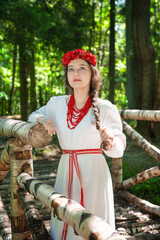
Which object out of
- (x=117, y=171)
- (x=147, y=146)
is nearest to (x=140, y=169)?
(x=117, y=171)

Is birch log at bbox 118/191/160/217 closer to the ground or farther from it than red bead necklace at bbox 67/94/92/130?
closer to the ground

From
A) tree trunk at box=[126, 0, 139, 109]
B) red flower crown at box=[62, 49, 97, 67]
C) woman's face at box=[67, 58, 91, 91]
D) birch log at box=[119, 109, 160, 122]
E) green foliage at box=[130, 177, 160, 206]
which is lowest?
green foliage at box=[130, 177, 160, 206]

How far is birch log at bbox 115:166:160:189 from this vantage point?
298 centimetres

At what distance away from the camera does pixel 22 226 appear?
74.7 inches

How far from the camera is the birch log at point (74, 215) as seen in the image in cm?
89

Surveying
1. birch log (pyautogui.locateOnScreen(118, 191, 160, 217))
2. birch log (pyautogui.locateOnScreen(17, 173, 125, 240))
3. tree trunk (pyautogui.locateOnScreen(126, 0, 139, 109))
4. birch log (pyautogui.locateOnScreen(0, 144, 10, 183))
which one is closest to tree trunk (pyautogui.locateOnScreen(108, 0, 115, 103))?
tree trunk (pyautogui.locateOnScreen(126, 0, 139, 109))

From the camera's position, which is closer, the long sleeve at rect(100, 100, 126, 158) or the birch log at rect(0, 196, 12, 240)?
the long sleeve at rect(100, 100, 126, 158)

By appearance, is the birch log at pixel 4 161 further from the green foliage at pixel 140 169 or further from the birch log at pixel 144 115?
the green foliage at pixel 140 169

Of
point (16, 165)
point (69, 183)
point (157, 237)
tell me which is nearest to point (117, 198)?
point (157, 237)

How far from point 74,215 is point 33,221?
558mm

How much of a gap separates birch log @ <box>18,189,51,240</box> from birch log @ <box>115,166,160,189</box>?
1665 mm

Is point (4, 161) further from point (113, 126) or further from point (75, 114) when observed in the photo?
point (113, 126)

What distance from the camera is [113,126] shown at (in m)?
1.95

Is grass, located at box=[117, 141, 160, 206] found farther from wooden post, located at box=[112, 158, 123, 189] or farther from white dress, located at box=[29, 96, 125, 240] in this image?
white dress, located at box=[29, 96, 125, 240]
